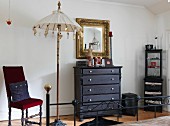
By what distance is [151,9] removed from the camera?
5.79 meters

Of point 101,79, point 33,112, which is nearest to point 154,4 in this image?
point 101,79

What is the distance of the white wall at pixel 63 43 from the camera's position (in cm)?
465

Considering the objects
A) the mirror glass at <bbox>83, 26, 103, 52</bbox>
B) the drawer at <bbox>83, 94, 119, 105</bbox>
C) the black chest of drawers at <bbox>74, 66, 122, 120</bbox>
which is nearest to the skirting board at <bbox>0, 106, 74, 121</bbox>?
the black chest of drawers at <bbox>74, 66, 122, 120</bbox>

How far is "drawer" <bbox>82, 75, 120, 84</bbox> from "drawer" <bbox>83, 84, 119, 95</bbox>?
9cm

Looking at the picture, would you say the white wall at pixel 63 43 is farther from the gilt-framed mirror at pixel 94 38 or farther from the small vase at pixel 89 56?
the small vase at pixel 89 56

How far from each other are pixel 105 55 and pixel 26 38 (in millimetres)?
1859

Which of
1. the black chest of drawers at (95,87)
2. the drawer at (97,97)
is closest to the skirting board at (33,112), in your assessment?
the black chest of drawers at (95,87)

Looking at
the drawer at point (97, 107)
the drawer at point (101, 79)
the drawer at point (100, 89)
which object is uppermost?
the drawer at point (101, 79)

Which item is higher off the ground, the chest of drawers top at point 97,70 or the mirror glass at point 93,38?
the mirror glass at point 93,38

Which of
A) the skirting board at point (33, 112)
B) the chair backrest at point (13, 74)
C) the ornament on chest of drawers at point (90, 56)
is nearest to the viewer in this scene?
the chair backrest at point (13, 74)

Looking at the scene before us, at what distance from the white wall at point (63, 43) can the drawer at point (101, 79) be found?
581mm

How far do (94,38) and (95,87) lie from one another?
3.99 ft

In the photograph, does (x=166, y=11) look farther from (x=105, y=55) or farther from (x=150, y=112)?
(x=150, y=112)

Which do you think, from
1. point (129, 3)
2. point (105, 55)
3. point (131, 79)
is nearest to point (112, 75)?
point (105, 55)
